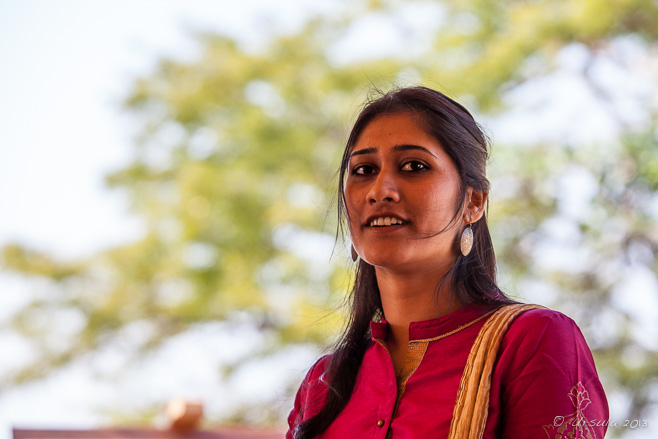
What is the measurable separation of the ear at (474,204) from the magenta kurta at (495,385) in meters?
0.18

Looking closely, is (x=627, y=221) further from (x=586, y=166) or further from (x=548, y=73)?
(x=548, y=73)

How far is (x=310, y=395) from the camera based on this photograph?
5.38 ft

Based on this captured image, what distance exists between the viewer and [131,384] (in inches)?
292

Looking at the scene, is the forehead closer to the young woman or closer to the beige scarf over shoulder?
the young woman

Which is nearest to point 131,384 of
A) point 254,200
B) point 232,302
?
point 232,302

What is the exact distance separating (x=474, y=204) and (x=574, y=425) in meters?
0.50

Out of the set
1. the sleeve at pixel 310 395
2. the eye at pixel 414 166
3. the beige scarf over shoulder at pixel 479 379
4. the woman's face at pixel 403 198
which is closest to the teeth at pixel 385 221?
the woman's face at pixel 403 198

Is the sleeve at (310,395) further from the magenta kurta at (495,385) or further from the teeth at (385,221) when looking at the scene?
the teeth at (385,221)

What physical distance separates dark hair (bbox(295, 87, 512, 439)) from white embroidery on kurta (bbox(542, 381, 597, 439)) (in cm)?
33

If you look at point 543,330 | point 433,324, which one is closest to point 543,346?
point 543,330

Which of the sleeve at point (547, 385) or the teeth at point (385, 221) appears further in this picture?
the teeth at point (385, 221)

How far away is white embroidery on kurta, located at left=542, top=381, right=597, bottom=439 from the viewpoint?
3.88 feet

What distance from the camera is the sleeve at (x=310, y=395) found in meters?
1.60

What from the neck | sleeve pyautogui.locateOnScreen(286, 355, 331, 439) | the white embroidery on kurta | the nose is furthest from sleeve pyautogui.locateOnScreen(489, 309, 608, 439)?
sleeve pyautogui.locateOnScreen(286, 355, 331, 439)
